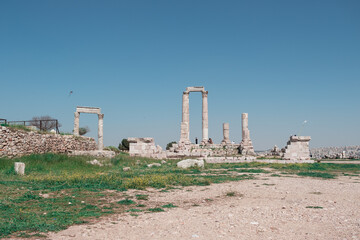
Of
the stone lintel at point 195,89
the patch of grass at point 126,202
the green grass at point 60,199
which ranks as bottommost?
the patch of grass at point 126,202

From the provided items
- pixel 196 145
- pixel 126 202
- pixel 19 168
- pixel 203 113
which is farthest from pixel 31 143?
pixel 203 113

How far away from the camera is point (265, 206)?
689cm

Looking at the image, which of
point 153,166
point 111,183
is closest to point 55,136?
point 153,166

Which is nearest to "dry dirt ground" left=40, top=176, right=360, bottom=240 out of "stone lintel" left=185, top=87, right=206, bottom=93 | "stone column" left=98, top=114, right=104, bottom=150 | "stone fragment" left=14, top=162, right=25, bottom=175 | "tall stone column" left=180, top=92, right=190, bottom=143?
"stone fragment" left=14, top=162, right=25, bottom=175

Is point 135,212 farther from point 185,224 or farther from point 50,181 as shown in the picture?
point 50,181

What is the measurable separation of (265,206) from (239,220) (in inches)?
58.2

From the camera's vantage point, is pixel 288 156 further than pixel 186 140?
No

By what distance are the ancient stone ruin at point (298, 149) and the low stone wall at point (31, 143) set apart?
→ 1878 centimetres

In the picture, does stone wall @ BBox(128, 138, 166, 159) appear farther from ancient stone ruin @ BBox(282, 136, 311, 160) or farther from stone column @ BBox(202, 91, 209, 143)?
stone column @ BBox(202, 91, 209, 143)

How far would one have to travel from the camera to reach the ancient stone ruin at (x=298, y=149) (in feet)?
73.7

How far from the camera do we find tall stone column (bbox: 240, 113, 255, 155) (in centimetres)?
3218

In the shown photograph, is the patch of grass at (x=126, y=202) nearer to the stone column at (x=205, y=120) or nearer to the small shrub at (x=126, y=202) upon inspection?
the small shrub at (x=126, y=202)

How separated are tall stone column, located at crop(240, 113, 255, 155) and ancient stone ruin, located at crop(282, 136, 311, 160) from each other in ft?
30.6

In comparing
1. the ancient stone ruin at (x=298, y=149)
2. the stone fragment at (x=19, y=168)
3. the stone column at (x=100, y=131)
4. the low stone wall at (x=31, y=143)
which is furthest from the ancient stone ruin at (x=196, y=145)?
the stone fragment at (x=19, y=168)
